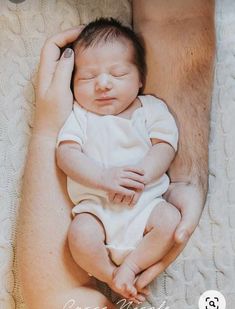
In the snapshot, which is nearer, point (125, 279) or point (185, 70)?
point (125, 279)

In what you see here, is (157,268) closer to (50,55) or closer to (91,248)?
(91,248)

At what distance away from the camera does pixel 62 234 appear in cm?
80

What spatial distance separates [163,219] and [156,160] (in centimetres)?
8

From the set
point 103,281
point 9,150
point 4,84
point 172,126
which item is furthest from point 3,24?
point 103,281

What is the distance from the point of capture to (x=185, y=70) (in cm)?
87

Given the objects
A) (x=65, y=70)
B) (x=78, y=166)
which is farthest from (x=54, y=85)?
(x=78, y=166)

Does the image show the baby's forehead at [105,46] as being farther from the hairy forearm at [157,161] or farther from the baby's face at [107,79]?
the hairy forearm at [157,161]

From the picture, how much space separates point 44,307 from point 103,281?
85mm

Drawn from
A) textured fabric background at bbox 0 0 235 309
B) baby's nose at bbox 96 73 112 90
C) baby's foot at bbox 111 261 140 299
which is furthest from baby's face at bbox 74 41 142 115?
baby's foot at bbox 111 261 140 299

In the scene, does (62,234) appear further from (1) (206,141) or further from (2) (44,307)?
(1) (206,141)

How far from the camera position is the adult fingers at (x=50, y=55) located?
2.86 ft

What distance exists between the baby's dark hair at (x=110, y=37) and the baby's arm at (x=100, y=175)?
0.49 ft

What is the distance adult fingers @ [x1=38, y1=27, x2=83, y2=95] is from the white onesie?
0.07 m

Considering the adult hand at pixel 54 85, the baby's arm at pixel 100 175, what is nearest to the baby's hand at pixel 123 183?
the baby's arm at pixel 100 175
